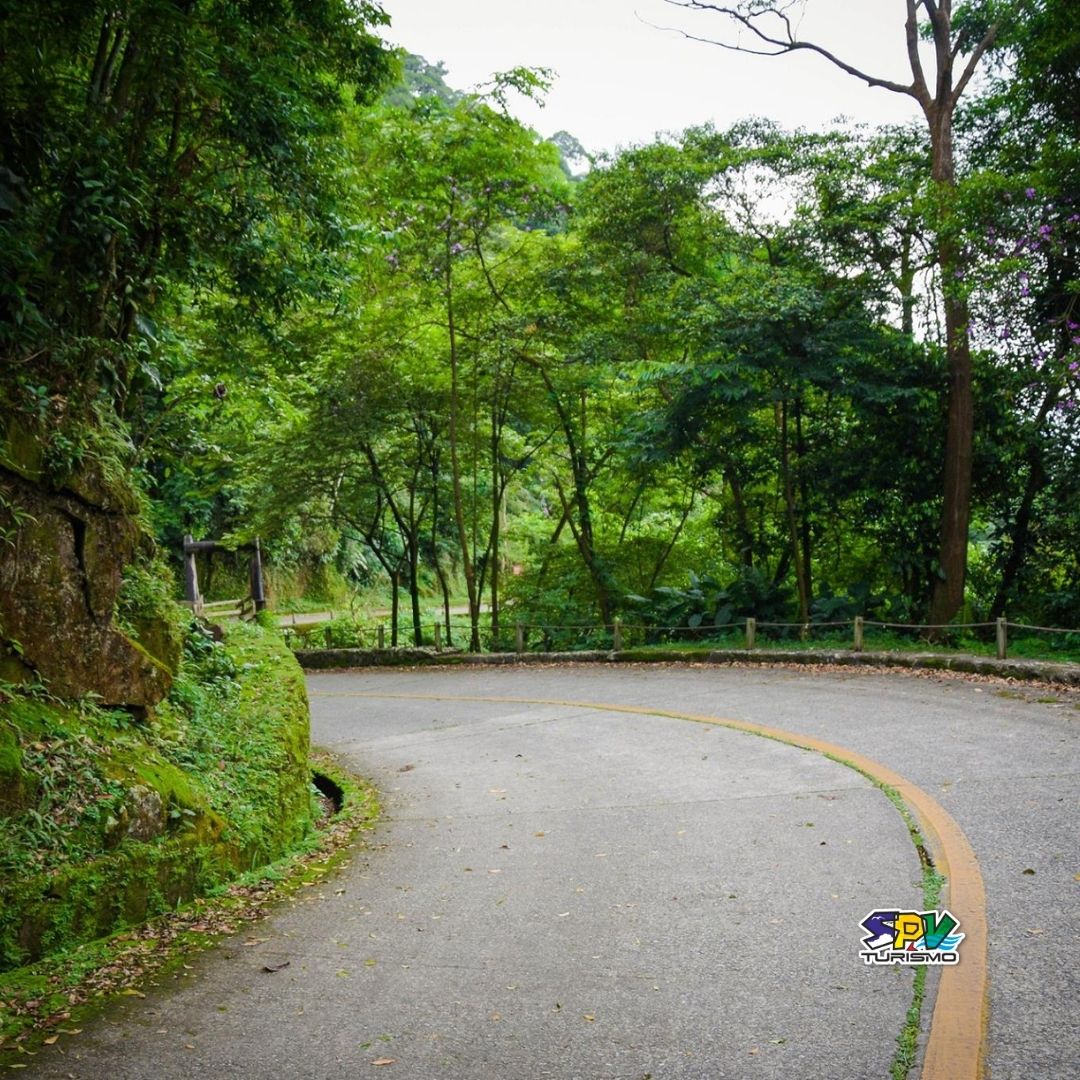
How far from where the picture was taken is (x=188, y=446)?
11328 millimetres

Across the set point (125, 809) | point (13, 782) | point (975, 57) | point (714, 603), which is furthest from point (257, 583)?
point (975, 57)

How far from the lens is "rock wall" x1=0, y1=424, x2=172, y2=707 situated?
5812 millimetres

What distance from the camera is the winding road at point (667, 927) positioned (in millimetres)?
3781

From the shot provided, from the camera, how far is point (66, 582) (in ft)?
20.2

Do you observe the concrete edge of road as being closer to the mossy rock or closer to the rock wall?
the rock wall

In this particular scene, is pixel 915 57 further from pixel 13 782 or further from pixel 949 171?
pixel 13 782

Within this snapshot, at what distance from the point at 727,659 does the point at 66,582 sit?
11.9m

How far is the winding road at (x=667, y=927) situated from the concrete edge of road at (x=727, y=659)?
2128 millimetres

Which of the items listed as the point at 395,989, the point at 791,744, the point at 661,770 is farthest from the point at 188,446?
the point at 395,989

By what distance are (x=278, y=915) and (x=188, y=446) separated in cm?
707

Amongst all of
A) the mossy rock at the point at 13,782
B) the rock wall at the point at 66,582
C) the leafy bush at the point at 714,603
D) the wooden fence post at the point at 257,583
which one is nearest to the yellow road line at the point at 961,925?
the mossy rock at the point at 13,782

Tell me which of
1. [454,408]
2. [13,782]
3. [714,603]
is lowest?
[13,782]

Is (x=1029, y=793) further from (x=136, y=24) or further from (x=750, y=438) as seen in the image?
(x=750, y=438)

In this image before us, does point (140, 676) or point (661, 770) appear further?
point (661, 770)
